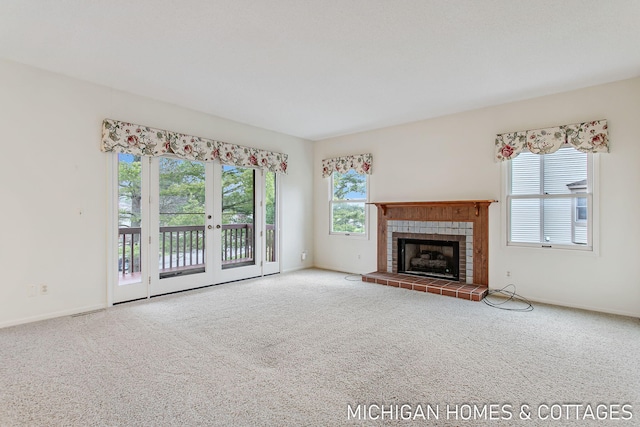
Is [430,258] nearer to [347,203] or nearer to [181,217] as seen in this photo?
[347,203]

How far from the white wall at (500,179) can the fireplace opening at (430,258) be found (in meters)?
0.51

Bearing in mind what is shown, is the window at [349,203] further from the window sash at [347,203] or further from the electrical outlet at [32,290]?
the electrical outlet at [32,290]

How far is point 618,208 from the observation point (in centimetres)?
362

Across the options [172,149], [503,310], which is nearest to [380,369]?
[503,310]

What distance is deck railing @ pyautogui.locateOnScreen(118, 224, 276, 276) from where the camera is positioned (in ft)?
13.6

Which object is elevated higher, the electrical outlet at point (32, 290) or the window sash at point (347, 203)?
the window sash at point (347, 203)

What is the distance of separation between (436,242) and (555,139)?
2.06 m

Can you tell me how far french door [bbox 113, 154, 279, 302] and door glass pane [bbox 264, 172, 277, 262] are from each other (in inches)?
0.7

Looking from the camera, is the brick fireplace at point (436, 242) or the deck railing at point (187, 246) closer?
the deck railing at point (187, 246)

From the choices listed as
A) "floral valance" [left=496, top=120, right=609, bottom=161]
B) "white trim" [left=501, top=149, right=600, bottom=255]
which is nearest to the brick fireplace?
"white trim" [left=501, top=149, right=600, bottom=255]

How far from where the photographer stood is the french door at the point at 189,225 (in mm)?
4148

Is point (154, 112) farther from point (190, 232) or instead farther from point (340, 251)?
point (340, 251)

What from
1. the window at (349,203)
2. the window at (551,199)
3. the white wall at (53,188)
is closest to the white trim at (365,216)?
the window at (349,203)

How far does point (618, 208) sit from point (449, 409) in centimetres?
330
